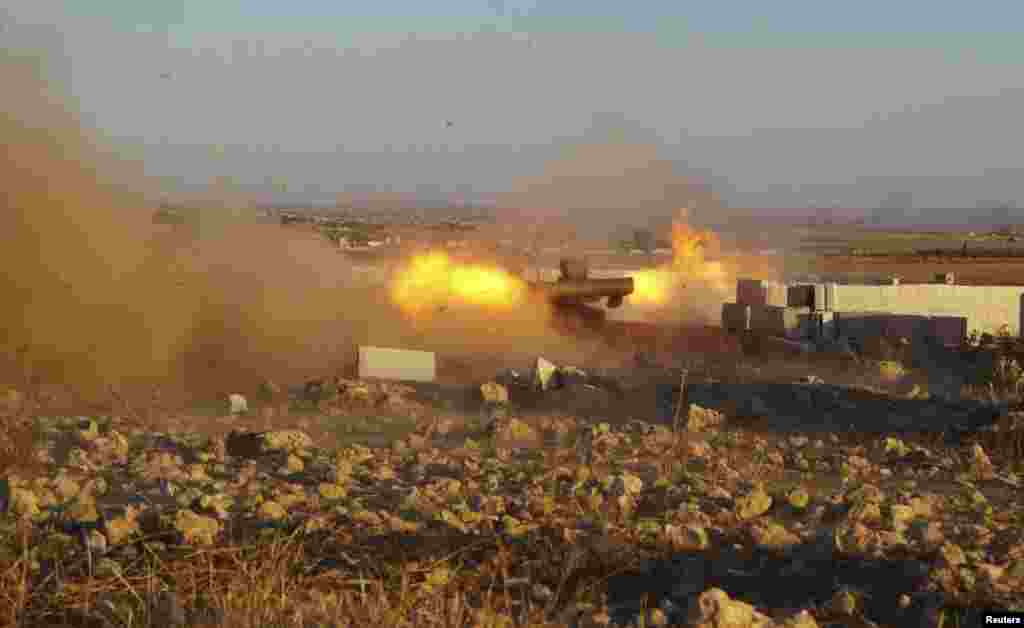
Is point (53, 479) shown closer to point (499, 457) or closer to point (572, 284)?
point (499, 457)

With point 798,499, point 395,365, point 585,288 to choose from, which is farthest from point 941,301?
point 798,499

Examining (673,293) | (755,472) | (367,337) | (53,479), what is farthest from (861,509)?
(673,293)

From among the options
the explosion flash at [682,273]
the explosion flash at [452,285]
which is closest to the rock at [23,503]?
the explosion flash at [452,285]

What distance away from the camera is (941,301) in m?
31.1

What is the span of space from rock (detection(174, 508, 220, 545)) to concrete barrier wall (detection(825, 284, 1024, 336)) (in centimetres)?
2397

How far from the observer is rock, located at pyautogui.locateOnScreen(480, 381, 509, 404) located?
16.6 meters

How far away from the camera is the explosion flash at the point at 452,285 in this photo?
1070 inches

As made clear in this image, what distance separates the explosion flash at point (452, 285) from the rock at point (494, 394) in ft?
32.1

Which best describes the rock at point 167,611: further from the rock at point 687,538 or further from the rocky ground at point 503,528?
the rock at point 687,538

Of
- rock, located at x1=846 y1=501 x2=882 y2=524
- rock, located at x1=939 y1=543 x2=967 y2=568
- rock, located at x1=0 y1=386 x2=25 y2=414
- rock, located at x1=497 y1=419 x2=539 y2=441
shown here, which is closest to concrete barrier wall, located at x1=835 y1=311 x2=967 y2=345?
rock, located at x1=497 y1=419 x2=539 y2=441

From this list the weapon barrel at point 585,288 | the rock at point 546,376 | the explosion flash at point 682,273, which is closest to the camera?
the rock at point 546,376

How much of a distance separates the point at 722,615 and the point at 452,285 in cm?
2233

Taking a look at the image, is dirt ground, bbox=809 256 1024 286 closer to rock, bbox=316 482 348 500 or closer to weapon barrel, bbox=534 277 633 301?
weapon barrel, bbox=534 277 633 301

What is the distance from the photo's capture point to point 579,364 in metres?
22.8
